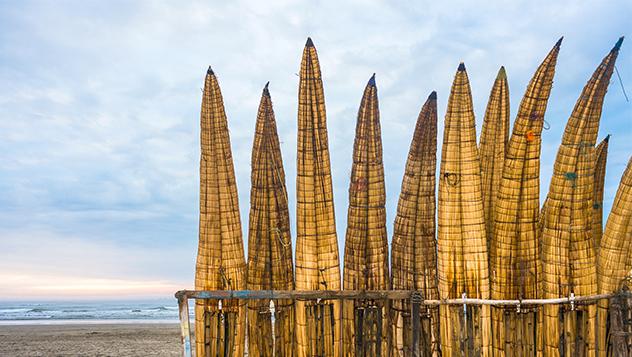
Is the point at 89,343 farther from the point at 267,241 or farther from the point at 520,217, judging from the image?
the point at 520,217

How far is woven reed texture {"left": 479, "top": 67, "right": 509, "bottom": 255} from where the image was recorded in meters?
7.48

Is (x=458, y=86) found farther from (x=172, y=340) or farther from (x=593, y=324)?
(x=172, y=340)

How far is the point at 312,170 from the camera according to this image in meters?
7.05

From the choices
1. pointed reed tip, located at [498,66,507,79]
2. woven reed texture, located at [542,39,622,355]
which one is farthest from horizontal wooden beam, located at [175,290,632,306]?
pointed reed tip, located at [498,66,507,79]

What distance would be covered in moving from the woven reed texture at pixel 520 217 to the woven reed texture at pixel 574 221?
19 cm

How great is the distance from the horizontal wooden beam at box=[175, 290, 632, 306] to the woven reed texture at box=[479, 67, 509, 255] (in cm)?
77

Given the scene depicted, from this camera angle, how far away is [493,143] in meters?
8.09

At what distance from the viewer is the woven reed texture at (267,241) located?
7133mm

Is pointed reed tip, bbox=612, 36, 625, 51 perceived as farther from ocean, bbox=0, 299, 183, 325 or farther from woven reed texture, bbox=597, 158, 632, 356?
ocean, bbox=0, 299, 183, 325

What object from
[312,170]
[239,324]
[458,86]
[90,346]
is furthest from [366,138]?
[90,346]

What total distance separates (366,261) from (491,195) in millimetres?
1902

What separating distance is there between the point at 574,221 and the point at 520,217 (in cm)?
61

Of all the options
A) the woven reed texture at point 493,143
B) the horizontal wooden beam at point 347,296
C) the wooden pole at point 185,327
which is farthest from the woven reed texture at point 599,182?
the wooden pole at point 185,327

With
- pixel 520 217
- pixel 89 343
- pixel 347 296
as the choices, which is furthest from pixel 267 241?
pixel 89 343
